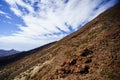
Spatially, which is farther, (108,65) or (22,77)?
(22,77)

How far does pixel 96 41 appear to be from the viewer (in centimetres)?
2342

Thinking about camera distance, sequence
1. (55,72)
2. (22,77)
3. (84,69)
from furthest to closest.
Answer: (22,77) < (55,72) < (84,69)

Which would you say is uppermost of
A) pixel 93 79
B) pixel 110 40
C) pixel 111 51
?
pixel 110 40

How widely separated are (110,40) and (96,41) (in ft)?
7.74

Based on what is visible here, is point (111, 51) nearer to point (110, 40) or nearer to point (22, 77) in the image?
point (110, 40)

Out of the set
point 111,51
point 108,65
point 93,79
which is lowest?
point 93,79

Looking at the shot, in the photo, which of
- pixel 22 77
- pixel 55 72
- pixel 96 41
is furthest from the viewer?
pixel 22 77

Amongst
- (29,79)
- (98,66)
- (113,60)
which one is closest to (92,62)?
(98,66)

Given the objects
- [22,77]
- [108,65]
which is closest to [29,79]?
[22,77]

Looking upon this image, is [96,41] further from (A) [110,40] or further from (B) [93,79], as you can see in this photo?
(B) [93,79]

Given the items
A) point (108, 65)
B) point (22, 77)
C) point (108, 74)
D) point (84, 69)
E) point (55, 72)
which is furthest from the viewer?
point (22, 77)

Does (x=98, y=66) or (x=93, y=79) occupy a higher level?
(x=98, y=66)

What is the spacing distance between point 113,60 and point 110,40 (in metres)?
4.90

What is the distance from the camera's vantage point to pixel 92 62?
62.5 ft
